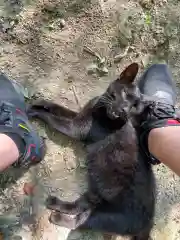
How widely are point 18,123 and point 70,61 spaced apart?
0.58m

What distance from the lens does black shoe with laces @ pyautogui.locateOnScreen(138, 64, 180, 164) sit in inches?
90.0

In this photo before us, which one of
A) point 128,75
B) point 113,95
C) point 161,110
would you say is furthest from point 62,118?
point 161,110

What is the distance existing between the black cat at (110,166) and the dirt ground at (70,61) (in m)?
0.11

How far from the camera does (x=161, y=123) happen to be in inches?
88.6

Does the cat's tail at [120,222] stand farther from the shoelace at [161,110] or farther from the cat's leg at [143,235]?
the shoelace at [161,110]

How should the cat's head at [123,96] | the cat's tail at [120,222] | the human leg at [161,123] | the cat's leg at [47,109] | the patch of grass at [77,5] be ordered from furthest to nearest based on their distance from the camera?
the patch of grass at [77,5] < the cat's leg at [47,109] < the cat's head at [123,96] < the cat's tail at [120,222] < the human leg at [161,123]

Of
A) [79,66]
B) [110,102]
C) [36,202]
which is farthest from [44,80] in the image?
[36,202]

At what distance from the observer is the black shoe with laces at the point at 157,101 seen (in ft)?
7.50

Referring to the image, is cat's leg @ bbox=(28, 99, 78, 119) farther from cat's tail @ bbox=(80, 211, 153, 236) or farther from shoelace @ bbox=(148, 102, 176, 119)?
cat's tail @ bbox=(80, 211, 153, 236)

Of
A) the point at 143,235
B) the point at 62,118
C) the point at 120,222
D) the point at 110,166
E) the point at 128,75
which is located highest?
the point at 128,75

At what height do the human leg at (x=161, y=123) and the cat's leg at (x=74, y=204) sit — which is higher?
the human leg at (x=161, y=123)

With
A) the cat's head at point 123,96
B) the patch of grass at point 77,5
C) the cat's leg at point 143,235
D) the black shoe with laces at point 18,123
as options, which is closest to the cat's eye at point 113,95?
the cat's head at point 123,96

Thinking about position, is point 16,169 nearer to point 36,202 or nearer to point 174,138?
point 36,202

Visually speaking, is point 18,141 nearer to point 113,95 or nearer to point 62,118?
point 62,118
